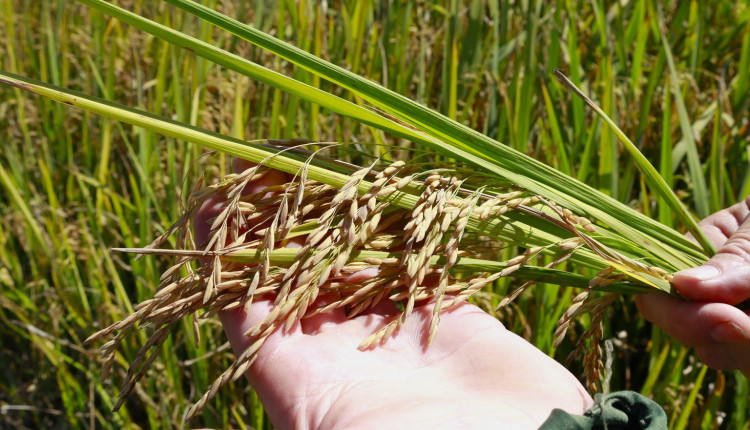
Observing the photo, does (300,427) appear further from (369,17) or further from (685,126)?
(369,17)

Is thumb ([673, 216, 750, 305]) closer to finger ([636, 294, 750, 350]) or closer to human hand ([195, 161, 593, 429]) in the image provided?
finger ([636, 294, 750, 350])

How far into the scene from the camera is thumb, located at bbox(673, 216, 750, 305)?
4.44 ft

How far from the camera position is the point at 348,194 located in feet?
4.11

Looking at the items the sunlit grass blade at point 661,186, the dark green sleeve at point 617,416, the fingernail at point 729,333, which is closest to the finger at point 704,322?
the fingernail at point 729,333

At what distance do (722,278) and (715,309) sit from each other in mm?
65

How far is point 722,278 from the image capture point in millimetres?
1370

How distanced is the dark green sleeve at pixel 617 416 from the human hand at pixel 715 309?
0.29 meters

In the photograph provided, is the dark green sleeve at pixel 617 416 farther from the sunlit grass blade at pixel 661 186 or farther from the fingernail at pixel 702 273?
the sunlit grass blade at pixel 661 186

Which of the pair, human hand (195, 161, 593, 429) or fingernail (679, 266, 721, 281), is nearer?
human hand (195, 161, 593, 429)

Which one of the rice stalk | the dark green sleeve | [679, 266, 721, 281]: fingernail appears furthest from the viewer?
[679, 266, 721, 281]: fingernail

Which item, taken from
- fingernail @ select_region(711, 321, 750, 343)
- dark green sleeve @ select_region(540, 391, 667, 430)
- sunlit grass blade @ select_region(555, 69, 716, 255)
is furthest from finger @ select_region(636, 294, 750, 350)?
dark green sleeve @ select_region(540, 391, 667, 430)

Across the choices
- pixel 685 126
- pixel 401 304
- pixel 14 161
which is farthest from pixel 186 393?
pixel 685 126

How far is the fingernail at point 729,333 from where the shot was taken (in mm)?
1360

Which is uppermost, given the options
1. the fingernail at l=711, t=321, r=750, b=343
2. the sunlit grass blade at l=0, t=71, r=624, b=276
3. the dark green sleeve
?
the sunlit grass blade at l=0, t=71, r=624, b=276
